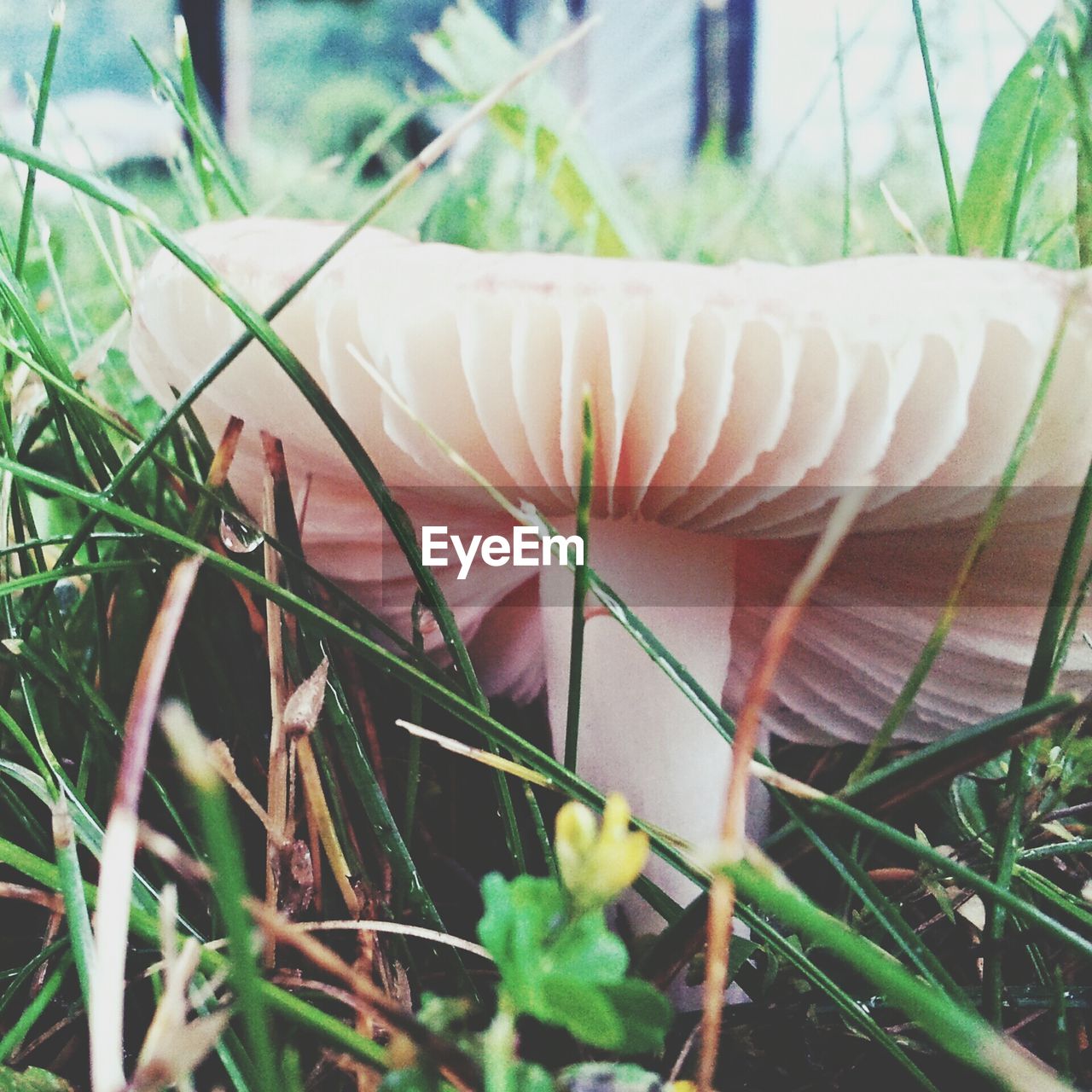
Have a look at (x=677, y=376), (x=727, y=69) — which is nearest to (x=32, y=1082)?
(x=677, y=376)

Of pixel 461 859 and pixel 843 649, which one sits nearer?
pixel 461 859

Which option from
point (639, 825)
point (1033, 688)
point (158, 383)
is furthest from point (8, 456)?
point (1033, 688)

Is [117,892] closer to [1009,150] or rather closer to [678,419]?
[678,419]

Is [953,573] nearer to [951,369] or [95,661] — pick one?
[951,369]

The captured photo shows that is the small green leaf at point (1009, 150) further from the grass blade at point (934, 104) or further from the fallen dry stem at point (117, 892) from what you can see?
the fallen dry stem at point (117, 892)

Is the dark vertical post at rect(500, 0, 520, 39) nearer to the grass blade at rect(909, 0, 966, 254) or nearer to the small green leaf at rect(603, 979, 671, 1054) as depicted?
the grass blade at rect(909, 0, 966, 254)
